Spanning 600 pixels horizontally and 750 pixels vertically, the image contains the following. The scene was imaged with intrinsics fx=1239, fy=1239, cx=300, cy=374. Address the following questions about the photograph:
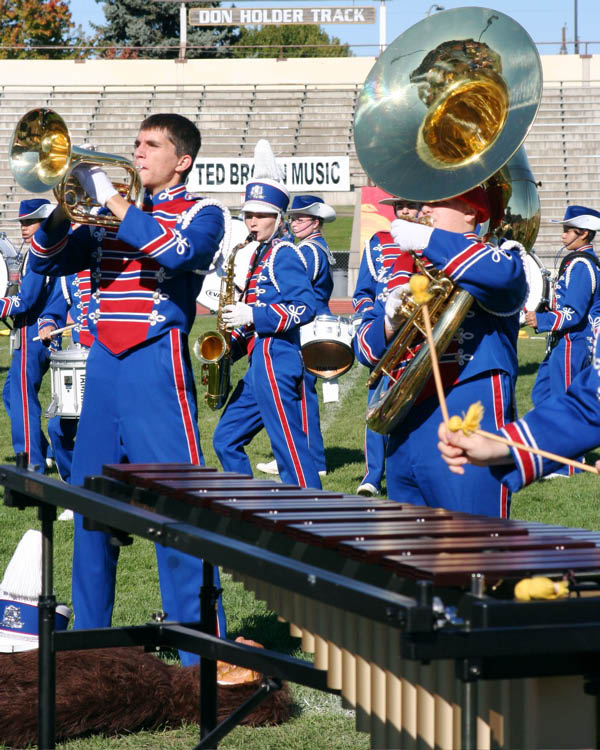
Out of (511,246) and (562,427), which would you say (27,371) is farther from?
(562,427)

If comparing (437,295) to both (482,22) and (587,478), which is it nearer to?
(482,22)

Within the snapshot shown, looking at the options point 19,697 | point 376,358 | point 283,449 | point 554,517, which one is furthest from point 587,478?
point 19,697

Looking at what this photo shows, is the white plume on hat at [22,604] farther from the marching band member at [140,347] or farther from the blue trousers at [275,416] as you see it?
the blue trousers at [275,416]

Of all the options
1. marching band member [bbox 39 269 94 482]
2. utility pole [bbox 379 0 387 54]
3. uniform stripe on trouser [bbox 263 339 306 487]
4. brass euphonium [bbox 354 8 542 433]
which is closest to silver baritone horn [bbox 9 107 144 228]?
brass euphonium [bbox 354 8 542 433]

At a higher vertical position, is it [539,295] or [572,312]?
[539,295]

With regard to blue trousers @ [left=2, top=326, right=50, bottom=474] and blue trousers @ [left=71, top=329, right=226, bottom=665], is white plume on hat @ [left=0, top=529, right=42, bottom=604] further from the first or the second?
blue trousers @ [left=2, top=326, right=50, bottom=474]

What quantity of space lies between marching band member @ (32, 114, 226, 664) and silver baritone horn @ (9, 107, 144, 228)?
0.24ft

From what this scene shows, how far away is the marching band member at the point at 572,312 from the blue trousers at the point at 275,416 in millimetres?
2591

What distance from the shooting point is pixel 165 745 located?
12.5 ft

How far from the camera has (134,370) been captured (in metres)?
4.38

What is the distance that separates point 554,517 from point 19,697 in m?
4.37

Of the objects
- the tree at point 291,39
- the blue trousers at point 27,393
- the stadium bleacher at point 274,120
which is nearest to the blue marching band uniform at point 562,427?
the blue trousers at point 27,393

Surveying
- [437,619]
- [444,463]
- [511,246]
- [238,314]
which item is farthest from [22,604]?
[238,314]

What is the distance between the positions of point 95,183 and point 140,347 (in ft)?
1.98
